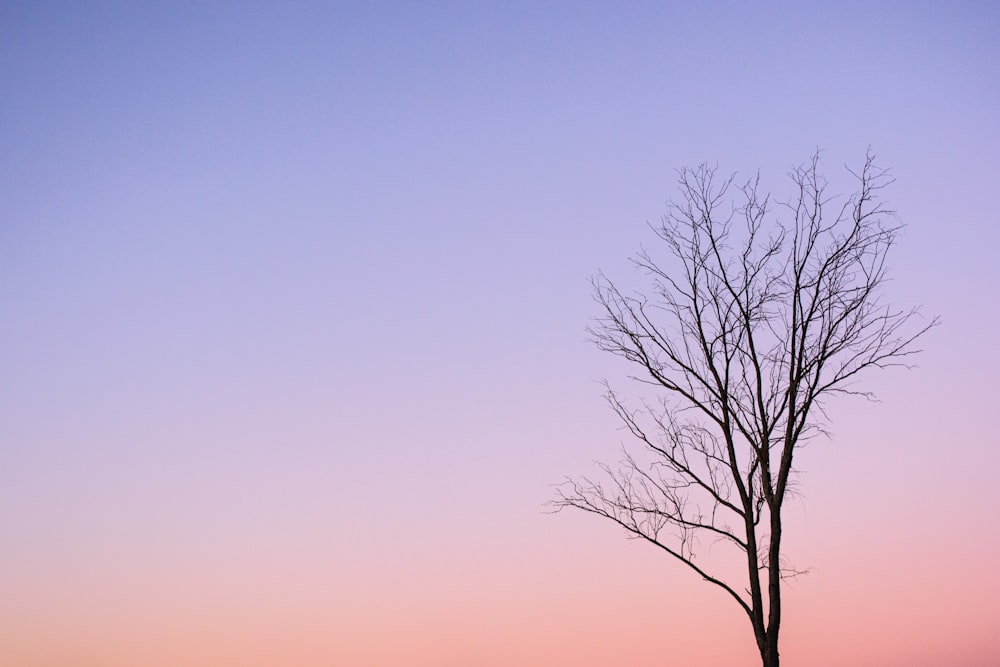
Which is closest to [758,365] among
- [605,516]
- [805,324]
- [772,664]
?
[805,324]

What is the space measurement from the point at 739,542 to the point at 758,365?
5.90 feet

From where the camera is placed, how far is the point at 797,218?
9.75 meters

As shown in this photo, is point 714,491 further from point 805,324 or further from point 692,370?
point 805,324

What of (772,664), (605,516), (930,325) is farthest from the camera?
(605,516)

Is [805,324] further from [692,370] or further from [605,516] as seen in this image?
[605,516]

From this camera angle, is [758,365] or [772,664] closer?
[772,664]

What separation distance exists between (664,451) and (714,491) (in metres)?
0.70

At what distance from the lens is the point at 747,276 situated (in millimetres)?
9734

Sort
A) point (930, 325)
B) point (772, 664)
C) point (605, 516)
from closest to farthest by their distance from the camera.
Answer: point (772, 664) < point (930, 325) < point (605, 516)

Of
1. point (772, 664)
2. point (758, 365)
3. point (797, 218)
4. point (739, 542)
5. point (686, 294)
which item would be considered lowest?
point (772, 664)

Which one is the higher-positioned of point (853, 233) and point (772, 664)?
point (853, 233)

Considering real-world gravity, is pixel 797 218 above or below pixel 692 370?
above

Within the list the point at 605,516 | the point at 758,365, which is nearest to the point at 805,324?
the point at 758,365

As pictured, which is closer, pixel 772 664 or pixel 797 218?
pixel 772 664
